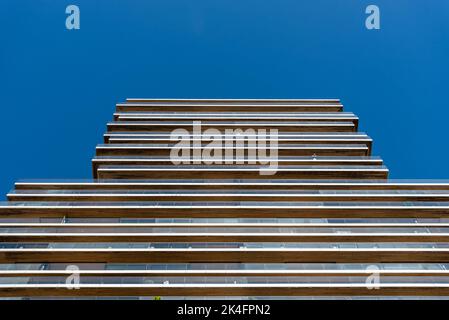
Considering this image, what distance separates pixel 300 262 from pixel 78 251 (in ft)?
52.5

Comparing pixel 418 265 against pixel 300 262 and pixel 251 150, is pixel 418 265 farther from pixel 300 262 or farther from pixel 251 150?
pixel 251 150

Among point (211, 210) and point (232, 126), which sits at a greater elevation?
point (232, 126)

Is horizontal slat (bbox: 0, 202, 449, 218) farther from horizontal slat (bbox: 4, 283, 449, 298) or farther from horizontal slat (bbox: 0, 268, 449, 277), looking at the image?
horizontal slat (bbox: 4, 283, 449, 298)

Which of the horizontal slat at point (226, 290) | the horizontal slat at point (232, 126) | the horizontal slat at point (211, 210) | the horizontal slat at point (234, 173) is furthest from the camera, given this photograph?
the horizontal slat at point (232, 126)

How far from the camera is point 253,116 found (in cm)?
6944

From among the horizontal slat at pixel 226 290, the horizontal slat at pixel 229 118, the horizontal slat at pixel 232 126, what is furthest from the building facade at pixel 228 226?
the horizontal slat at pixel 229 118

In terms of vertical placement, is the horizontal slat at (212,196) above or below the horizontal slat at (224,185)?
below

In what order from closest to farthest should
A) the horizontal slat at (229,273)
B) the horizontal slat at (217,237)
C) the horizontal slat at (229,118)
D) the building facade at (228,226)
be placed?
the building facade at (228,226), the horizontal slat at (229,273), the horizontal slat at (217,237), the horizontal slat at (229,118)

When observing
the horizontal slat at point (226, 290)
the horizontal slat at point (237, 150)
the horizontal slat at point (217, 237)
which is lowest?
the horizontal slat at point (226, 290)

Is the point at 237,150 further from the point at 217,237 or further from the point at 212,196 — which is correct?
the point at 217,237

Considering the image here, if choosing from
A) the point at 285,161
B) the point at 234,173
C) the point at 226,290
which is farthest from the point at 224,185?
the point at 226,290

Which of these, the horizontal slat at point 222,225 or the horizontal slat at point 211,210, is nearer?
the horizontal slat at point 222,225

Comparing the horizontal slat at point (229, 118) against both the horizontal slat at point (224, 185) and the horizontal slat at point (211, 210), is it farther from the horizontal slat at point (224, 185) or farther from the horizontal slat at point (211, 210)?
the horizontal slat at point (211, 210)
